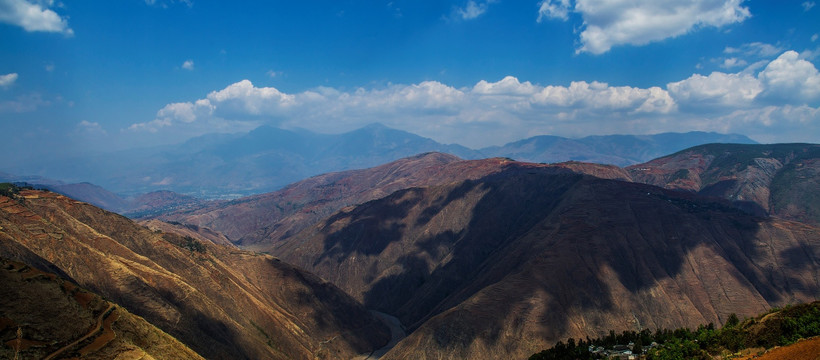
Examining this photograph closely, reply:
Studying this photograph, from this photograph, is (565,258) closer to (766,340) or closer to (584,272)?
(584,272)

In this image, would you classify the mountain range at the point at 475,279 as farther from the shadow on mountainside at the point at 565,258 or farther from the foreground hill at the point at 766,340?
the foreground hill at the point at 766,340

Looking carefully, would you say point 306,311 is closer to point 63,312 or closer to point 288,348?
point 288,348

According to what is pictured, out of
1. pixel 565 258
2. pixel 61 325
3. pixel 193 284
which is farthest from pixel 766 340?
pixel 193 284

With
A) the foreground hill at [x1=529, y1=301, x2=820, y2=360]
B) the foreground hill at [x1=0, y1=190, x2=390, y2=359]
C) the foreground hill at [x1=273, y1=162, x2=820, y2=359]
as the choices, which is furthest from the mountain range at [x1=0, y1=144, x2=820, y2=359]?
the foreground hill at [x1=529, y1=301, x2=820, y2=360]

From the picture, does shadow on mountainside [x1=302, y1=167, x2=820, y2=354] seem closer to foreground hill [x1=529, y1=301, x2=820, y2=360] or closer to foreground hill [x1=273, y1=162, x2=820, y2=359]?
foreground hill [x1=273, y1=162, x2=820, y2=359]

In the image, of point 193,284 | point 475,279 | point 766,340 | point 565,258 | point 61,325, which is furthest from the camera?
point 475,279
